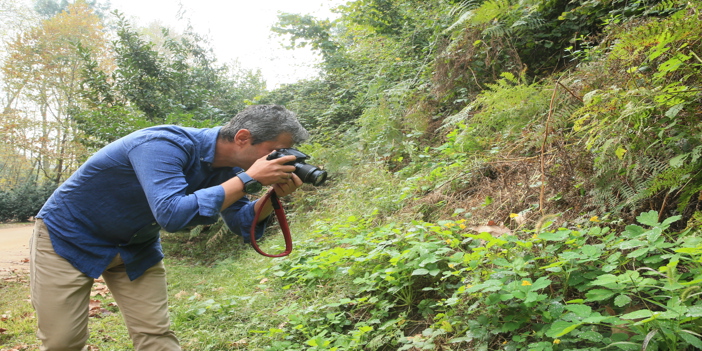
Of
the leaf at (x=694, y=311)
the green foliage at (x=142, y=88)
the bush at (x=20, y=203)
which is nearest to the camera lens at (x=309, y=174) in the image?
the leaf at (x=694, y=311)

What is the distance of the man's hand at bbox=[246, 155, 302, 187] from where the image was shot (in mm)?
1924

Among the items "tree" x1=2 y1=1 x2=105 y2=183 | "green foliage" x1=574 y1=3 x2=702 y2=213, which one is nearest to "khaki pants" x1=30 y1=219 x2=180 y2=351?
"green foliage" x1=574 y1=3 x2=702 y2=213

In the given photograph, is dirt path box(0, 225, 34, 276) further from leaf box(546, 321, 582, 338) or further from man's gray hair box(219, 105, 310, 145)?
leaf box(546, 321, 582, 338)

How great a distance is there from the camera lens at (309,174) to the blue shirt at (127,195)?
1.42 ft

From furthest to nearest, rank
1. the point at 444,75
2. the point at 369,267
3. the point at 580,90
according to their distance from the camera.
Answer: the point at 444,75 < the point at 580,90 < the point at 369,267

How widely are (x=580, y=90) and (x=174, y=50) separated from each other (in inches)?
380

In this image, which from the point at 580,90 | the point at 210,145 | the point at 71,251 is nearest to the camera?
the point at 71,251

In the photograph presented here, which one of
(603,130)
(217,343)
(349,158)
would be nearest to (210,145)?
(217,343)

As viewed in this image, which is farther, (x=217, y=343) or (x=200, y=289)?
(x=200, y=289)

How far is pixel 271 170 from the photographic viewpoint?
1.94 meters

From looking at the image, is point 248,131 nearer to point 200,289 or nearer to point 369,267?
point 369,267

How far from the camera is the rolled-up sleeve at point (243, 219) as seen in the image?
7.87ft

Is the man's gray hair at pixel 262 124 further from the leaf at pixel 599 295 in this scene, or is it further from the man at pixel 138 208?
the leaf at pixel 599 295

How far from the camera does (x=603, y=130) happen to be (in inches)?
89.8
